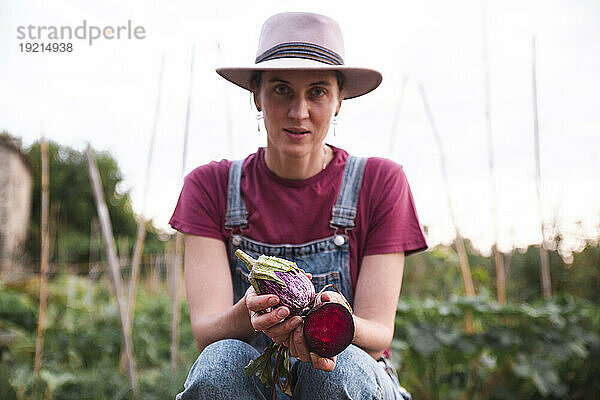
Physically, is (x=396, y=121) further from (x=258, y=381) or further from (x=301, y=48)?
(x=258, y=381)

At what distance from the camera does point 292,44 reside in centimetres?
180

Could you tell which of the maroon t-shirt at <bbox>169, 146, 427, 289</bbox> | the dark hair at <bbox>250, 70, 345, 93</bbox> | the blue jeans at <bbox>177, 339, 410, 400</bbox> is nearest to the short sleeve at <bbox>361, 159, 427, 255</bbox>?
the maroon t-shirt at <bbox>169, 146, 427, 289</bbox>

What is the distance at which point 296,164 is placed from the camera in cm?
201

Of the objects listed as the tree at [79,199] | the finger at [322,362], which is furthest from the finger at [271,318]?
the tree at [79,199]

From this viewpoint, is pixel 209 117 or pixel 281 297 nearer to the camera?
pixel 281 297

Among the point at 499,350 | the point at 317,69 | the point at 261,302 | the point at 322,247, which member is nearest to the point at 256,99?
the point at 317,69

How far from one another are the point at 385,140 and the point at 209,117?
4.66 feet

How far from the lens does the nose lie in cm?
177

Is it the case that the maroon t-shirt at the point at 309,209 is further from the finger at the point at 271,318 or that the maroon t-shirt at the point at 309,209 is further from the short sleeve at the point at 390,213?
the finger at the point at 271,318

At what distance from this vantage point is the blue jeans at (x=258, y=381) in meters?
1.49

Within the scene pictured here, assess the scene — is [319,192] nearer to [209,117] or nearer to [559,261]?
[209,117]

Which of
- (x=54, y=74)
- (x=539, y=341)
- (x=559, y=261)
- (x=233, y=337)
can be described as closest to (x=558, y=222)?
(x=559, y=261)

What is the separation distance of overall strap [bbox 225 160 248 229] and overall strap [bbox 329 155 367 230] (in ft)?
1.12

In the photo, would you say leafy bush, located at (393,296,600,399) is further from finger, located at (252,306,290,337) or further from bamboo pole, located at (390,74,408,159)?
finger, located at (252,306,290,337)
